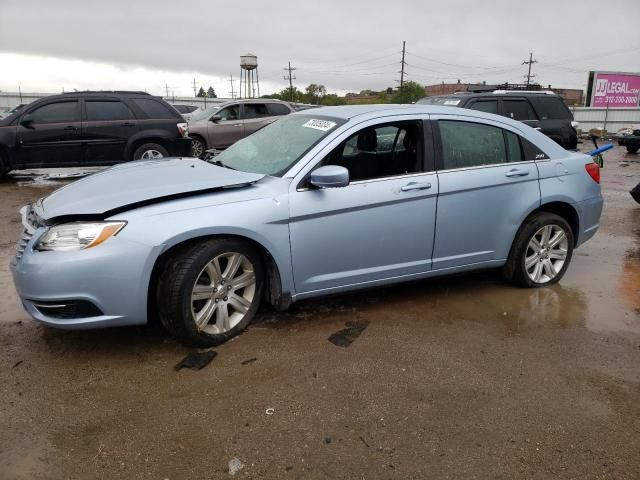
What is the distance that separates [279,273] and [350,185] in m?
0.80

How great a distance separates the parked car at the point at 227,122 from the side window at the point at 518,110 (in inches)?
258

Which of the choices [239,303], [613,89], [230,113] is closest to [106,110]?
[230,113]

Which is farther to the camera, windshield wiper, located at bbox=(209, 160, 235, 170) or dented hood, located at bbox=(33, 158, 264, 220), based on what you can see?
windshield wiper, located at bbox=(209, 160, 235, 170)

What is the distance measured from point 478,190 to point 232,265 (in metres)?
2.04

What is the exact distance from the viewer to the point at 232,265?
135 inches

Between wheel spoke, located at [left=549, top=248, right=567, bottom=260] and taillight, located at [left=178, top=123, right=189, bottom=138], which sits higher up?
taillight, located at [left=178, top=123, right=189, bottom=138]

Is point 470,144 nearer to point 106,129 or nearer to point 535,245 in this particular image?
point 535,245

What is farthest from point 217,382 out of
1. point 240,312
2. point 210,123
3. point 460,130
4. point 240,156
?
point 210,123

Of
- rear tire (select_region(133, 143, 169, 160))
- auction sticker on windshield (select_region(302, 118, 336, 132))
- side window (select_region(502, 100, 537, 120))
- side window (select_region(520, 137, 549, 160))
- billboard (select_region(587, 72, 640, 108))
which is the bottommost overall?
rear tire (select_region(133, 143, 169, 160))

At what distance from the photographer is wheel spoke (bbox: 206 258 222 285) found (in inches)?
131

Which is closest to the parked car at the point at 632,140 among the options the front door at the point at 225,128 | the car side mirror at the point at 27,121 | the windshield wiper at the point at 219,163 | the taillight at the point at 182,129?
the front door at the point at 225,128

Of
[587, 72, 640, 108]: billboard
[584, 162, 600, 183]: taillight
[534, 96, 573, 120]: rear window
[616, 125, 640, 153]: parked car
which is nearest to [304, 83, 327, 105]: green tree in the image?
[587, 72, 640, 108]: billboard

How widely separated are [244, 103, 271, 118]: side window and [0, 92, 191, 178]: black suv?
473 centimetres

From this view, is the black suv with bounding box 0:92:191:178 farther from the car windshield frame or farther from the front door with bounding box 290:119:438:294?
the front door with bounding box 290:119:438:294
